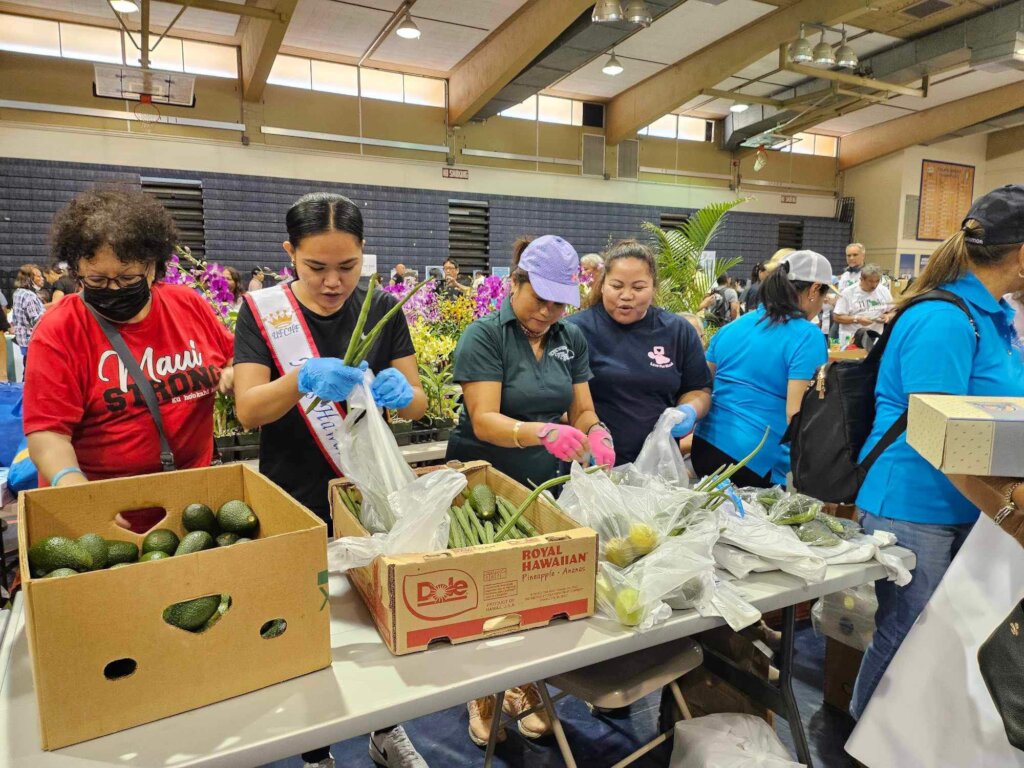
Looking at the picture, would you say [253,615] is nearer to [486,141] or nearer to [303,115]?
[303,115]

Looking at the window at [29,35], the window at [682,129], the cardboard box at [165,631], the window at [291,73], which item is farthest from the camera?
the window at [682,129]

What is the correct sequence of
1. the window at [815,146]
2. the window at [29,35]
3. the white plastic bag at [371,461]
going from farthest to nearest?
the window at [815,146]
the window at [29,35]
the white plastic bag at [371,461]

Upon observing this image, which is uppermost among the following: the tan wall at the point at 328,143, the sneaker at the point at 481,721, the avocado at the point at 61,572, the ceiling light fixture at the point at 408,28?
the ceiling light fixture at the point at 408,28

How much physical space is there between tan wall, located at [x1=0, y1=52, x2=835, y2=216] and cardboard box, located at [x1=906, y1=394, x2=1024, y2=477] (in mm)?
9466

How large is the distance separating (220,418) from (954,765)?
2.55 m

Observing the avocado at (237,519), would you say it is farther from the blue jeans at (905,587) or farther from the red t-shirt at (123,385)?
the blue jeans at (905,587)

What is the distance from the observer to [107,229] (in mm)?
1432

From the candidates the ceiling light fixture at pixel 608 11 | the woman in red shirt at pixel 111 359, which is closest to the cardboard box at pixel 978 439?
the woman in red shirt at pixel 111 359

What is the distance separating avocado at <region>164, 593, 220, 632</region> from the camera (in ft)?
3.03

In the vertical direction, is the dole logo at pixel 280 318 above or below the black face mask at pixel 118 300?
below

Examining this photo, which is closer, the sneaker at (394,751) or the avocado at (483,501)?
the avocado at (483,501)

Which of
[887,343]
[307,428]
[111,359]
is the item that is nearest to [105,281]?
[111,359]

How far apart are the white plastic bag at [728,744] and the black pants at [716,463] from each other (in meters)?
0.95

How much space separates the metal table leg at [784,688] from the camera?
1621mm
